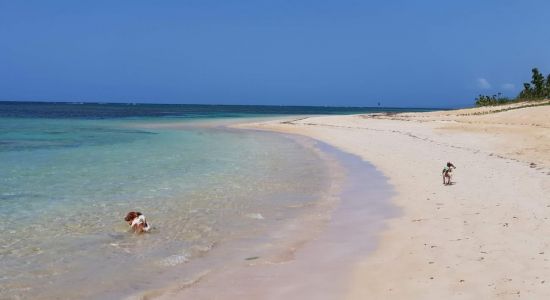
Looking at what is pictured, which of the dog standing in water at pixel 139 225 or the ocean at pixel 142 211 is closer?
the ocean at pixel 142 211

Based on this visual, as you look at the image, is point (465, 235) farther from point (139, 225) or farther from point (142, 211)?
point (142, 211)

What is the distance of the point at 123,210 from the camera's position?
11.3 metres

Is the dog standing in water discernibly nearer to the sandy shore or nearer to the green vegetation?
the sandy shore

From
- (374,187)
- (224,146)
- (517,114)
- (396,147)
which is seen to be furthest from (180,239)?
(517,114)

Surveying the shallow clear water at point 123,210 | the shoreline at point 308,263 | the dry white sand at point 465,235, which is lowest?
the shallow clear water at point 123,210

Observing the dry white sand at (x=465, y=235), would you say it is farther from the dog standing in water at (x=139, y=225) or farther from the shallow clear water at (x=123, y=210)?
the dog standing in water at (x=139, y=225)

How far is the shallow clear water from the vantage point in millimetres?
7289

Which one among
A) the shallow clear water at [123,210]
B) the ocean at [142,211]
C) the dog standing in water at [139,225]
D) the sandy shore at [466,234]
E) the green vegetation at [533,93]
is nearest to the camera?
the sandy shore at [466,234]

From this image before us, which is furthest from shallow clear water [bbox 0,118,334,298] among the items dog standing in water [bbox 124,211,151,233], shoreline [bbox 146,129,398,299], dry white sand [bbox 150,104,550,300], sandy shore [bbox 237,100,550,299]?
sandy shore [bbox 237,100,550,299]

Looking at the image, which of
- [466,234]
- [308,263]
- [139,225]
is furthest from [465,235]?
[139,225]

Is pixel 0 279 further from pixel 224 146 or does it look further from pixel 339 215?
pixel 224 146

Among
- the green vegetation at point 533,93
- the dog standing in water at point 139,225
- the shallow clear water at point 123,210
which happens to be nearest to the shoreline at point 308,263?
the shallow clear water at point 123,210

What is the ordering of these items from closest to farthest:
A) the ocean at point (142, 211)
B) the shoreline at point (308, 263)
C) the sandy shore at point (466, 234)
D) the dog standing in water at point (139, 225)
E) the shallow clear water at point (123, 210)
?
the sandy shore at point (466, 234) < the shoreline at point (308, 263) < the ocean at point (142, 211) < the shallow clear water at point (123, 210) < the dog standing in water at point (139, 225)

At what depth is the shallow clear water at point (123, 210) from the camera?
729 centimetres
